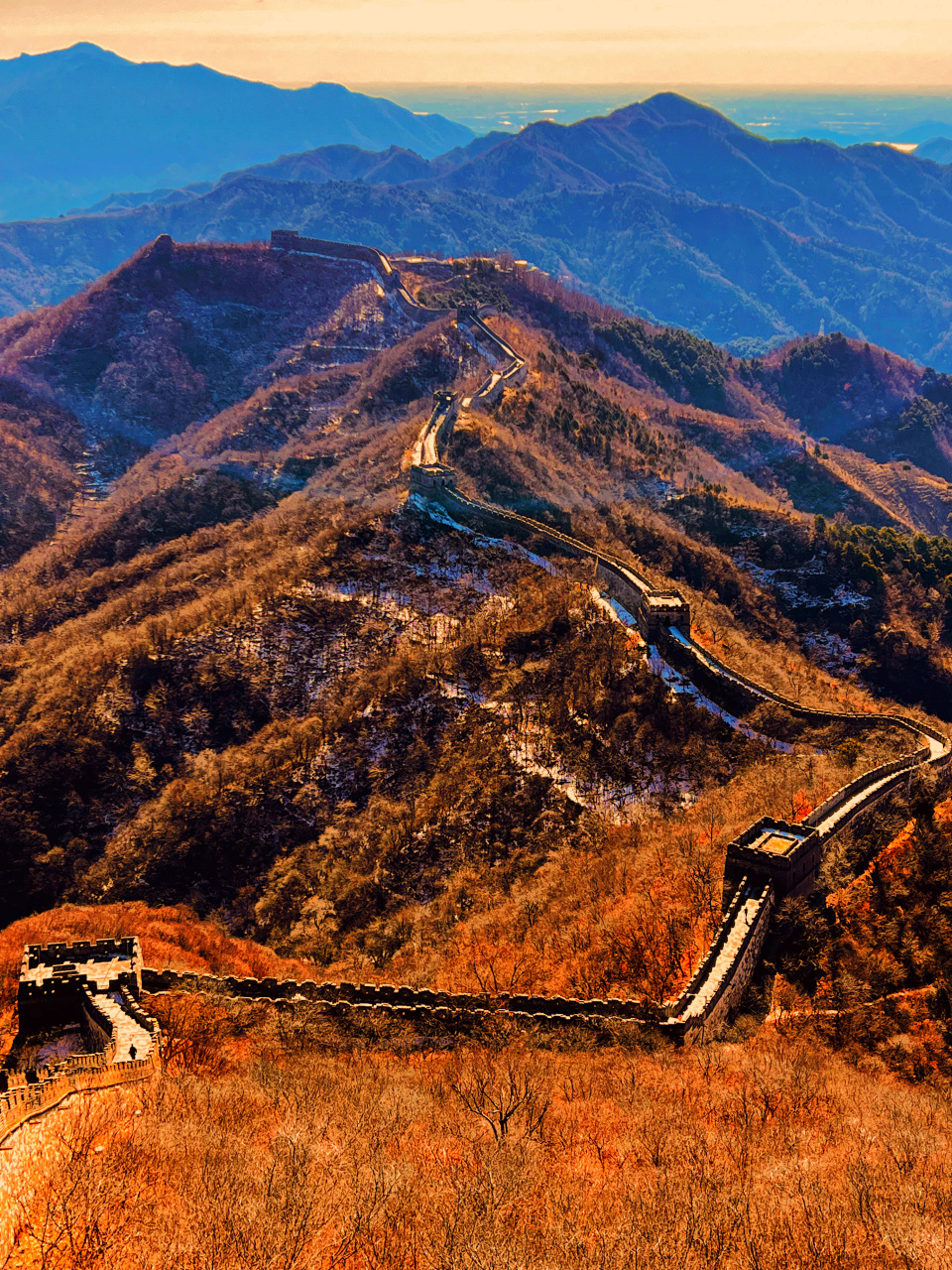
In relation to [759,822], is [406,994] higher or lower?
lower

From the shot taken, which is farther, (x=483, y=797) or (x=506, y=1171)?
(x=483, y=797)

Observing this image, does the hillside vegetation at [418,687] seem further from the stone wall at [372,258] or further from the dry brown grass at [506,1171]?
the stone wall at [372,258]

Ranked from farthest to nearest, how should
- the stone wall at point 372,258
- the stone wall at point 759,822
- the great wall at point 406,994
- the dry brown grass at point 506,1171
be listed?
the stone wall at point 372,258 → the stone wall at point 759,822 → the great wall at point 406,994 → the dry brown grass at point 506,1171

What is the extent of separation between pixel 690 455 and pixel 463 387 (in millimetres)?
34063

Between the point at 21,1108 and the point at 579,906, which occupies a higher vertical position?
the point at 21,1108

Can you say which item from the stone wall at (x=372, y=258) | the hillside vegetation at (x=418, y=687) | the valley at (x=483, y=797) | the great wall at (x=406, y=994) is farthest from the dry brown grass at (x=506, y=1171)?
the stone wall at (x=372, y=258)

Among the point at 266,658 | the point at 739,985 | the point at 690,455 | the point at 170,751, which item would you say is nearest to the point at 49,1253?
the point at 739,985

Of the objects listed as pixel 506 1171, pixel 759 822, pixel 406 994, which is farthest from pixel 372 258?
pixel 506 1171

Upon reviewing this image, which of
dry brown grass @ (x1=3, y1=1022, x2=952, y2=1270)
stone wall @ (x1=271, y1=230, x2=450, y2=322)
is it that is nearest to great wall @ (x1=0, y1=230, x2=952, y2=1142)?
dry brown grass @ (x1=3, y1=1022, x2=952, y2=1270)

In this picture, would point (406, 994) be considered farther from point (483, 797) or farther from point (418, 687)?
point (418, 687)

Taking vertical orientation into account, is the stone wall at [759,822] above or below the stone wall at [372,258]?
below

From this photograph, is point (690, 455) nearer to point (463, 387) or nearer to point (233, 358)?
point (463, 387)

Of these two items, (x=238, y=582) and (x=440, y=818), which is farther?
(x=238, y=582)

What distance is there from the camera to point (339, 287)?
176500 millimetres
